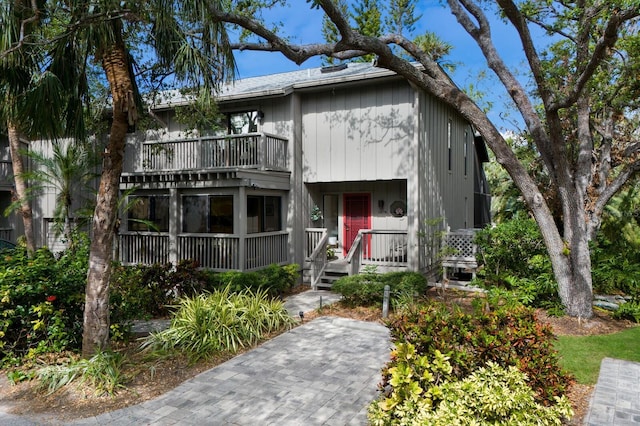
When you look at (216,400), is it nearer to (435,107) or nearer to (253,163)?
(253,163)

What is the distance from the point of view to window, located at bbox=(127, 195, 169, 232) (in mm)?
13852

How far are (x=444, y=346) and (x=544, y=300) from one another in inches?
252

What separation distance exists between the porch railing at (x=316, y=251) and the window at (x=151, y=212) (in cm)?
478

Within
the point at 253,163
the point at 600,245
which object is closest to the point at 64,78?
the point at 253,163

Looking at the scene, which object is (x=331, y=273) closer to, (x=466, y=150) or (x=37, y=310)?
(x=37, y=310)

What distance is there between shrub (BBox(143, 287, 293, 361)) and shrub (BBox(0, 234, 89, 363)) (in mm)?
1146

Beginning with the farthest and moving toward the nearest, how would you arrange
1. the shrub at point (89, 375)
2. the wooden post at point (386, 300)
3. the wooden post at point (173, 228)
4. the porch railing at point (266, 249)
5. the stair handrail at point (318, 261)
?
the wooden post at point (173, 228) < the stair handrail at point (318, 261) < the porch railing at point (266, 249) < the wooden post at point (386, 300) < the shrub at point (89, 375)

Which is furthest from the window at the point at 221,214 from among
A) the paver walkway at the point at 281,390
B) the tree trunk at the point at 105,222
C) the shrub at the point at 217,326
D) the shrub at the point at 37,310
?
the tree trunk at the point at 105,222

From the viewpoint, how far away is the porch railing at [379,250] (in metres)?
11.7

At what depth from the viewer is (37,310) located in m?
5.59

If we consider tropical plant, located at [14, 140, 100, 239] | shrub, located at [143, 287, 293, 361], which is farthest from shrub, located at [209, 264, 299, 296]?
tropical plant, located at [14, 140, 100, 239]

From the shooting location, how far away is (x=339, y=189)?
13.9 m

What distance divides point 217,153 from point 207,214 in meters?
1.94

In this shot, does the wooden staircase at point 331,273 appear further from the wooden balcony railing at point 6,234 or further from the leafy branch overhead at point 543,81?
the wooden balcony railing at point 6,234
